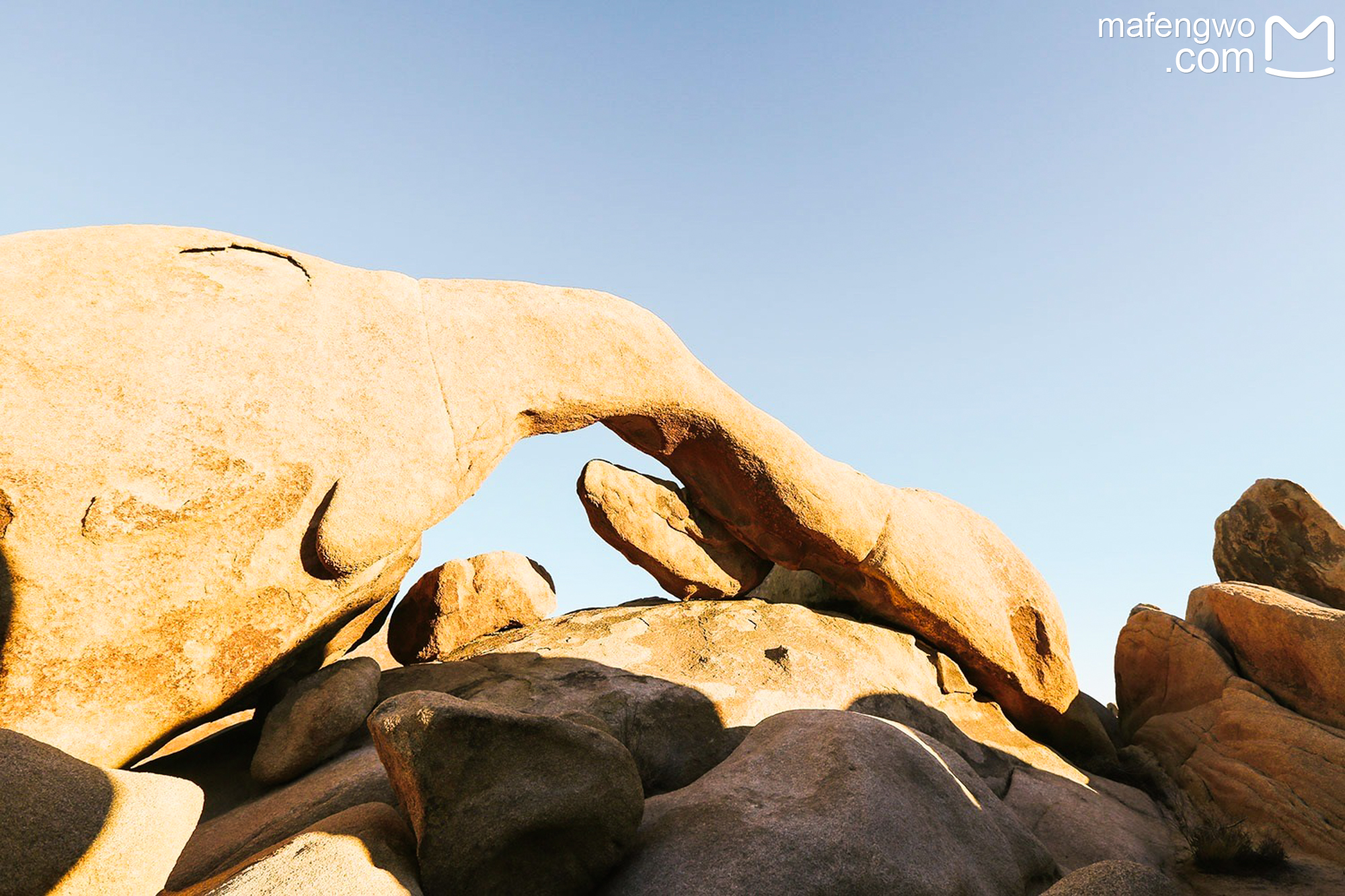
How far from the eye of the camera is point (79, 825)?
2.78 m

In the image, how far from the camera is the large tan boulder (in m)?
3.84

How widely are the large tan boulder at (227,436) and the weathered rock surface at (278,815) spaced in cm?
61

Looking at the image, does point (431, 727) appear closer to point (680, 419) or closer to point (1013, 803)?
point (680, 419)

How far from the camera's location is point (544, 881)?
327cm

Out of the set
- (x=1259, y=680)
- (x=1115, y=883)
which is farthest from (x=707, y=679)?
(x=1259, y=680)

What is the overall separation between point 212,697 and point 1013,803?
5229mm

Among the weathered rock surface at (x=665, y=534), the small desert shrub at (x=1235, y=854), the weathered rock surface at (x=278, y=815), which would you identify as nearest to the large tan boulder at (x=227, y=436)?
the weathered rock surface at (x=278, y=815)

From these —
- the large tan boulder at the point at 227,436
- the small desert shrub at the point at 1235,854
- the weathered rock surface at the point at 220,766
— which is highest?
the large tan boulder at the point at 227,436

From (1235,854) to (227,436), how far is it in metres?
6.88

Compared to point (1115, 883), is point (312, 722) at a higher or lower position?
lower

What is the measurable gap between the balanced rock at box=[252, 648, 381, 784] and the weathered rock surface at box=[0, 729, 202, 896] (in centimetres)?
141

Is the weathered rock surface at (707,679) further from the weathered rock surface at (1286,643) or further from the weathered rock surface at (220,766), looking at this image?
the weathered rock surface at (1286,643)

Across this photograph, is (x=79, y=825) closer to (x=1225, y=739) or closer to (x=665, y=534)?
(x=665, y=534)

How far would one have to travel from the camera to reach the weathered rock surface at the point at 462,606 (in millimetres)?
6340
